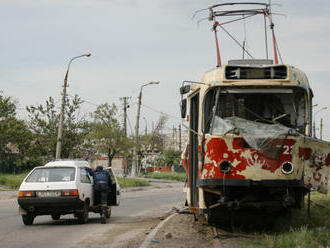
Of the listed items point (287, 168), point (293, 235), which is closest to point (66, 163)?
point (287, 168)

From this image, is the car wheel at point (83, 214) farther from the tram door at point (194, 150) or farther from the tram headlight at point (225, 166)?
the tram headlight at point (225, 166)

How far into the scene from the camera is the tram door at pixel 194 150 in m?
13.4

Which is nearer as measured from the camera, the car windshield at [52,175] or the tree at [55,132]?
the car windshield at [52,175]

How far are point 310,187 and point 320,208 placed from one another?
6046mm

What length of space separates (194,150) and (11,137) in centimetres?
3767

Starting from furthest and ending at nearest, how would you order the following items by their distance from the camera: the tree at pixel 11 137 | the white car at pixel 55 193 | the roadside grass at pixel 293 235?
the tree at pixel 11 137
the white car at pixel 55 193
the roadside grass at pixel 293 235

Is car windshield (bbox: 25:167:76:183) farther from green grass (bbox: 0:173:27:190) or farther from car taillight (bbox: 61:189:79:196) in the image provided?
green grass (bbox: 0:173:27:190)

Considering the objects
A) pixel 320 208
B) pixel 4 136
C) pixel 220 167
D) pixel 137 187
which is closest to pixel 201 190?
pixel 220 167

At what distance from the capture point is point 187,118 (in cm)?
1376

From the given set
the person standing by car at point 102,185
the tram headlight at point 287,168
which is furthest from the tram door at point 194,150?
the person standing by car at point 102,185

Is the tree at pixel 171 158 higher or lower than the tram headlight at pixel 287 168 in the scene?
higher

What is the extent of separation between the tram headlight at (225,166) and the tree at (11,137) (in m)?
38.4

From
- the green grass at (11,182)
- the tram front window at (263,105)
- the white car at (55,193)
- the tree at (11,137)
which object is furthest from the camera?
the tree at (11,137)

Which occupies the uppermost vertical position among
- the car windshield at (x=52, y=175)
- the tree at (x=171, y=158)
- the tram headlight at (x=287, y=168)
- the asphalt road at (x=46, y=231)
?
the tree at (x=171, y=158)
